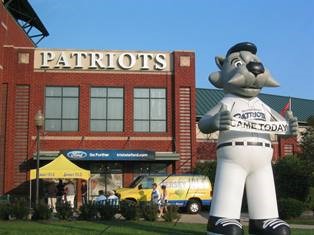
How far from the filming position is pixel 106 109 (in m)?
34.8

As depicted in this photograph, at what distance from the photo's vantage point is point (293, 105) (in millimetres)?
54594

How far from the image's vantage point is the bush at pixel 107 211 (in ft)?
61.4

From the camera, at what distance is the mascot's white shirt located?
9.99 metres

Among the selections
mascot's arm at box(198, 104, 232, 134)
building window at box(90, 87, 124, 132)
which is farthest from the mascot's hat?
building window at box(90, 87, 124, 132)

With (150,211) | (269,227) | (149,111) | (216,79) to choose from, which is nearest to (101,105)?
(149,111)

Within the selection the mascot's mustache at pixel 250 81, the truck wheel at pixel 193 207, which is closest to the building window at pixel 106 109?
the truck wheel at pixel 193 207

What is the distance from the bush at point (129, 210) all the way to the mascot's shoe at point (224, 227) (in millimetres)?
9072

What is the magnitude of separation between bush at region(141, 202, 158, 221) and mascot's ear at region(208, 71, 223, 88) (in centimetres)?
876

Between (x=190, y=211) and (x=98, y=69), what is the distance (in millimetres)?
11988

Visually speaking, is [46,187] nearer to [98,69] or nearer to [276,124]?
[98,69]

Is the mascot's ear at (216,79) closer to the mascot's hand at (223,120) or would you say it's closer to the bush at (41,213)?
the mascot's hand at (223,120)

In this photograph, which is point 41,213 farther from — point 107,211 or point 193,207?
point 193,207

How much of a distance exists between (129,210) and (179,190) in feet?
27.1

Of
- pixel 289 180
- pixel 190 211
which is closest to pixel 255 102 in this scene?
pixel 190 211
